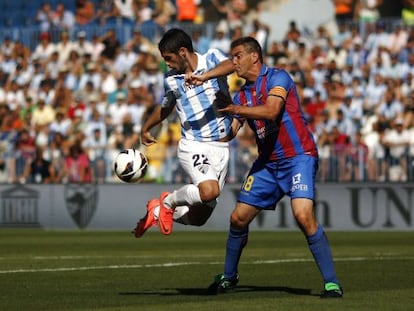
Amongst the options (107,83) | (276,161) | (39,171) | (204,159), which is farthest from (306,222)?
(107,83)

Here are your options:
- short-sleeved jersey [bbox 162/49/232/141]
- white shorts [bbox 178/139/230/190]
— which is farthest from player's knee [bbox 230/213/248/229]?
short-sleeved jersey [bbox 162/49/232/141]

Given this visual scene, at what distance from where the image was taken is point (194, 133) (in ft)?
40.4

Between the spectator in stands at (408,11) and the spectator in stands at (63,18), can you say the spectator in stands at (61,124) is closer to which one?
the spectator in stands at (63,18)

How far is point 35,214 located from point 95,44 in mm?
6588

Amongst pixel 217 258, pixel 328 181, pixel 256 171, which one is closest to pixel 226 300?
pixel 256 171

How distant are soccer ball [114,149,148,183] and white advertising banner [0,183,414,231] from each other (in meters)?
12.1

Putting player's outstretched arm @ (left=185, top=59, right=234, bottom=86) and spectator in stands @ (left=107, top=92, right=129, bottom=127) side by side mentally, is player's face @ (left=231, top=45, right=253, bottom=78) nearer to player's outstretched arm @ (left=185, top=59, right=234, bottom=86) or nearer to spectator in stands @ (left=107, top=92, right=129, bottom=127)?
player's outstretched arm @ (left=185, top=59, right=234, bottom=86)

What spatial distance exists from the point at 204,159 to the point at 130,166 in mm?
1005

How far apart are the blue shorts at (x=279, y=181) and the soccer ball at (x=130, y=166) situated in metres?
1.62

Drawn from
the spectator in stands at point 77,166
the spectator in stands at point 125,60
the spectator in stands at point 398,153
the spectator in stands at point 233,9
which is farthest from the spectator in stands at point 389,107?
the spectator in stands at point 125,60

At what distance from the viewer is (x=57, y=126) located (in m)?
28.0

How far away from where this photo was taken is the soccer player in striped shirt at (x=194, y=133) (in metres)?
12.0

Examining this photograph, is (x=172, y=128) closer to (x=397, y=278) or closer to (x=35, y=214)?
(x=35, y=214)

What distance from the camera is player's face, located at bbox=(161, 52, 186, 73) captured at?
12008mm
